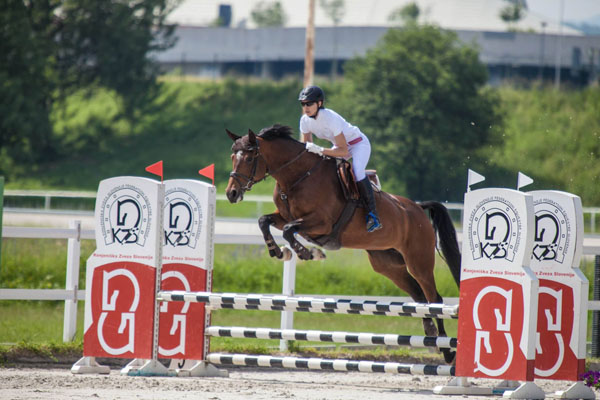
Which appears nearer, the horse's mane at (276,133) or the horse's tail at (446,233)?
the horse's mane at (276,133)

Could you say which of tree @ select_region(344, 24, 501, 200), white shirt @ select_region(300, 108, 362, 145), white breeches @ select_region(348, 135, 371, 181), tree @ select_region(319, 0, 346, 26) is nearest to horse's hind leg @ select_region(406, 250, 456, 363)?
white breeches @ select_region(348, 135, 371, 181)

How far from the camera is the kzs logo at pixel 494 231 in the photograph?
16.5 feet

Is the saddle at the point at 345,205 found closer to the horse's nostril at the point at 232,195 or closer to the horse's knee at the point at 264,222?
the horse's knee at the point at 264,222

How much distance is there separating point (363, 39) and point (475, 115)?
9143 mm

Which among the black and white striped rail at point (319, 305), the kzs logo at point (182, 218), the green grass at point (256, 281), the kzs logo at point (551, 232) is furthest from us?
the green grass at point (256, 281)

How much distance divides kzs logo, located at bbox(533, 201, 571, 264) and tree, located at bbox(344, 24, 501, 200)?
19609 mm

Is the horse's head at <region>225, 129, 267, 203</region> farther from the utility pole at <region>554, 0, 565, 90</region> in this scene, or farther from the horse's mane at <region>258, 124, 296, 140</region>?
the utility pole at <region>554, 0, 565, 90</region>

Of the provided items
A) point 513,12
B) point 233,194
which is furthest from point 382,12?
point 233,194

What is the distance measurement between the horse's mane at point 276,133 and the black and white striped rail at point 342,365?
1.70 m

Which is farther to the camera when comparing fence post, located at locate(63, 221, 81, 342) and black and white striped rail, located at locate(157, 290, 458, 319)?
fence post, located at locate(63, 221, 81, 342)

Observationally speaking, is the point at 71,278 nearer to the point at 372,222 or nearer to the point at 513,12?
the point at 372,222

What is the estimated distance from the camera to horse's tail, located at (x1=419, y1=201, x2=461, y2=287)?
691 cm

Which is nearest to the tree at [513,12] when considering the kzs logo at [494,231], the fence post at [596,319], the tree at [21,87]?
the tree at [21,87]

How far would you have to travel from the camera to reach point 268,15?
4944 centimetres
